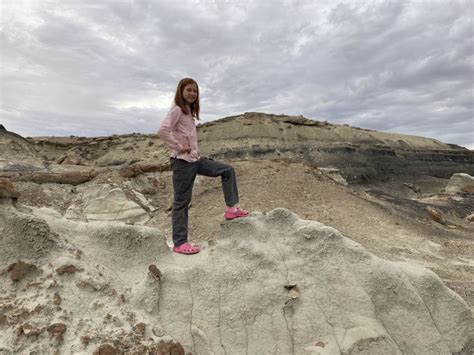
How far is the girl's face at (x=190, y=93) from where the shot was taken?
3.78 metres

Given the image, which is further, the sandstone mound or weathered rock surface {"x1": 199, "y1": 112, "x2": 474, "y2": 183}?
weathered rock surface {"x1": 199, "y1": 112, "x2": 474, "y2": 183}

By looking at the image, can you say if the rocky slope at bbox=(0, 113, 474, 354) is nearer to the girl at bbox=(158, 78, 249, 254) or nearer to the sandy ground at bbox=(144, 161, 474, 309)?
the girl at bbox=(158, 78, 249, 254)

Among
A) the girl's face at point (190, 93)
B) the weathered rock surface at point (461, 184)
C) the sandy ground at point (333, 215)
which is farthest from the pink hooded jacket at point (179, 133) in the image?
the weathered rock surface at point (461, 184)

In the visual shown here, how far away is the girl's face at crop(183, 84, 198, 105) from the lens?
3783mm

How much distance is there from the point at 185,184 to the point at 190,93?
91 cm

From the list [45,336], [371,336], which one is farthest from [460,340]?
[45,336]

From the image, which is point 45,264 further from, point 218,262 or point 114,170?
point 114,170

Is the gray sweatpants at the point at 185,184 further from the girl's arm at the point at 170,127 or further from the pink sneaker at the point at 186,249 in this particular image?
the girl's arm at the point at 170,127

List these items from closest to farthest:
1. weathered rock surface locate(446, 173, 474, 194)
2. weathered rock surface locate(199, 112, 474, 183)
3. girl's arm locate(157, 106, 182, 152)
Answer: girl's arm locate(157, 106, 182, 152)
weathered rock surface locate(446, 173, 474, 194)
weathered rock surface locate(199, 112, 474, 183)

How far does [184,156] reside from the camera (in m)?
3.79

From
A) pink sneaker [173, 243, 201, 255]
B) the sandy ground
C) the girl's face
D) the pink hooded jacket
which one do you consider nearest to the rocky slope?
pink sneaker [173, 243, 201, 255]

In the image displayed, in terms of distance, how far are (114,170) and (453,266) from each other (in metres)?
7.51

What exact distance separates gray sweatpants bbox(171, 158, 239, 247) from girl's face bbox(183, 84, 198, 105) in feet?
2.00

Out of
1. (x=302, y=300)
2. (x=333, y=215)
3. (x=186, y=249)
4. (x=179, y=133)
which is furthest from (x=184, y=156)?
(x=333, y=215)
